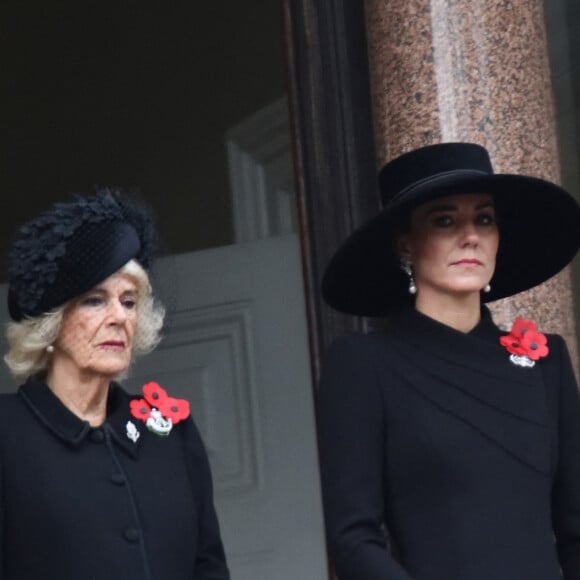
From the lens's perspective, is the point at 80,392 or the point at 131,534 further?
the point at 80,392

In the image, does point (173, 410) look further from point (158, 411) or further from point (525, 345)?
point (525, 345)

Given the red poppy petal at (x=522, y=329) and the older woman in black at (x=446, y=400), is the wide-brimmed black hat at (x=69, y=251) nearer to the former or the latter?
the older woman in black at (x=446, y=400)

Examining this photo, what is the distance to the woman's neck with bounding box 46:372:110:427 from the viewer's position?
151 inches

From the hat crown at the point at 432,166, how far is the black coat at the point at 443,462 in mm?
239

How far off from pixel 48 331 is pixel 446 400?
72cm

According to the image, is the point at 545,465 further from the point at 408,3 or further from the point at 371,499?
the point at 408,3

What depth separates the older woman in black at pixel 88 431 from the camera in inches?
145

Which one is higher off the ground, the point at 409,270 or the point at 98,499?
the point at 409,270

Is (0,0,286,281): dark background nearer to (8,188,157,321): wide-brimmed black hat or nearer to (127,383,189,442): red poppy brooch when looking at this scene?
(127,383,189,442): red poppy brooch

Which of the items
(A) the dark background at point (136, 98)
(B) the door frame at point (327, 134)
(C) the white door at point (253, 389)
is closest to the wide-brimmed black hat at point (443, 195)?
(B) the door frame at point (327, 134)

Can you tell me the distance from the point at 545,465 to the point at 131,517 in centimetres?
74

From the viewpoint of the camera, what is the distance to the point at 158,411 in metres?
3.95

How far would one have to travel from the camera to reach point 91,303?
380 centimetres

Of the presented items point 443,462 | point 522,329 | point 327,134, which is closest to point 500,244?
point 522,329
